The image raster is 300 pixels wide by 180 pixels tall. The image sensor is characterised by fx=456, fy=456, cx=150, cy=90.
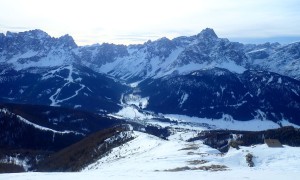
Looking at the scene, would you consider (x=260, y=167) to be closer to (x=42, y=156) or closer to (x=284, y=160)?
(x=284, y=160)

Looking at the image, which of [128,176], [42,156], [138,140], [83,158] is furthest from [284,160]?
[42,156]

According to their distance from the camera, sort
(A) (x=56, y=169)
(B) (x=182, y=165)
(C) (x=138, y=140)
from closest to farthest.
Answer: (B) (x=182, y=165)
(C) (x=138, y=140)
(A) (x=56, y=169)

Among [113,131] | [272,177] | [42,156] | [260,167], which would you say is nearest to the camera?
[272,177]

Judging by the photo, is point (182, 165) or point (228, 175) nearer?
point (228, 175)

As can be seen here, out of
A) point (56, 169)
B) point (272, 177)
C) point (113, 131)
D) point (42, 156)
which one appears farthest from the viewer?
point (42, 156)

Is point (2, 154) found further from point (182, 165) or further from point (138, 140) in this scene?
point (182, 165)

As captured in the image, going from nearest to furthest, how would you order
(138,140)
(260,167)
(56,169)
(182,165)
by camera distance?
(260,167), (182,165), (138,140), (56,169)

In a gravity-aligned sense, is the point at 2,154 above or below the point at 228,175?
below

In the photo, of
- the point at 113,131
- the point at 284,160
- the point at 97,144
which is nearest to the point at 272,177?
the point at 284,160

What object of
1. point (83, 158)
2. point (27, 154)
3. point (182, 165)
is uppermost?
point (182, 165)
